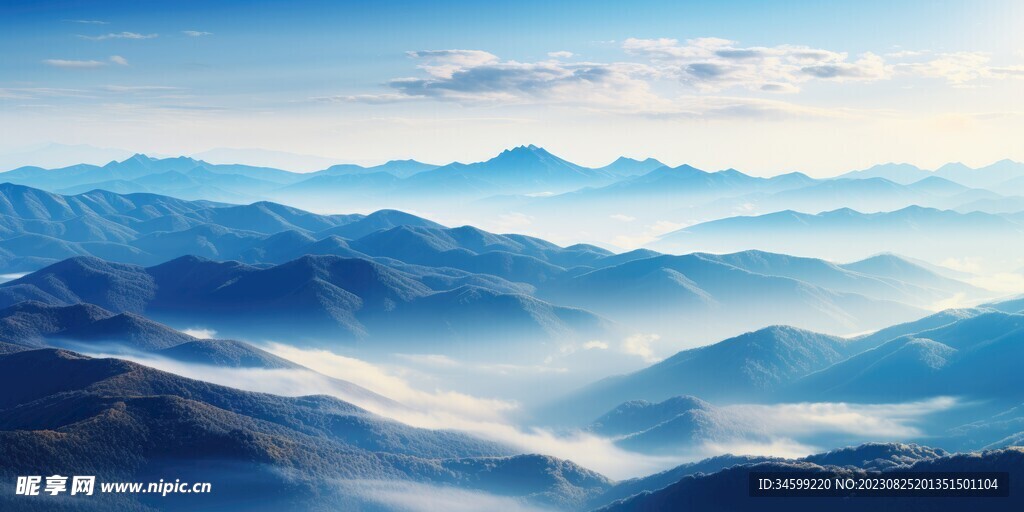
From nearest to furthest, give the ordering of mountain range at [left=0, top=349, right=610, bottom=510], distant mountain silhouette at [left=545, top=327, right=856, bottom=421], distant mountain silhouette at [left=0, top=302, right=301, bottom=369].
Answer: mountain range at [left=0, top=349, right=610, bottom=510]
distant mountain silhouette at [left=0, top=302, right=301, bottom=369]
distant mountain silhouette at [left=545, top=327, right=856, bottom=421]

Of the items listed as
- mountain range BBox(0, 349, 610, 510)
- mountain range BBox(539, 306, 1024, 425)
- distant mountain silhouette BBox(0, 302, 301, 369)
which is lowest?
mountain range BBox(0, 349, 610, 510)

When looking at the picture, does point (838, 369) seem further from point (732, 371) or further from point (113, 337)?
point (113, 337)

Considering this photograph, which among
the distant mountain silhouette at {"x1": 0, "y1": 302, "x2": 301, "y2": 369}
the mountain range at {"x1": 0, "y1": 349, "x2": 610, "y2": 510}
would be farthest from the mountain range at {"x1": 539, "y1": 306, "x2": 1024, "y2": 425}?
the distant mountain silhouette at {"x1": 0, "y1": 302, "x2": 301, "y2": 369}

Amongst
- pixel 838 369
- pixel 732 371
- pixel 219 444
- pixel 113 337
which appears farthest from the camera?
pixel 732 371

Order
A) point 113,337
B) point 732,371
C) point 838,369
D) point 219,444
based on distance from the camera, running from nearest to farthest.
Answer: point 219,444 → point 113,337 → point 838,369 → point 732,371

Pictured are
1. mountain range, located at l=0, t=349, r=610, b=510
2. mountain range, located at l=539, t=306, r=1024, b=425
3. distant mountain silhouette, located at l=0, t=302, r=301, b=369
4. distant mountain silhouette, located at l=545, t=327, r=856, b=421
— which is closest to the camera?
mountain range, located at l=0, t=349, r=610, b=510

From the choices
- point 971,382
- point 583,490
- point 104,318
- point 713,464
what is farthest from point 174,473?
point 971,382

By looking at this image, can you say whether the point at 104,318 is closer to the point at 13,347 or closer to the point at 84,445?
the point at 13,347

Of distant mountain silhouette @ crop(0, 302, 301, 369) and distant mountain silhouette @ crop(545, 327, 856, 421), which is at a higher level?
distant mountain silhouette @ crop(0, 302, 301, 369)

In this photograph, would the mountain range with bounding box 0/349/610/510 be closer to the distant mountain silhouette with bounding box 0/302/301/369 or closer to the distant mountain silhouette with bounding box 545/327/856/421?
the distant mountain silhouette with bounding box 0/302/301/369

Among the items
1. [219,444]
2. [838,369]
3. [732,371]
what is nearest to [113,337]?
[219,444]

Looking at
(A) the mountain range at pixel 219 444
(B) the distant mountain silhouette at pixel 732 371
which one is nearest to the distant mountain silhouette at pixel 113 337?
(A) the mountain range at pixel 219 444
